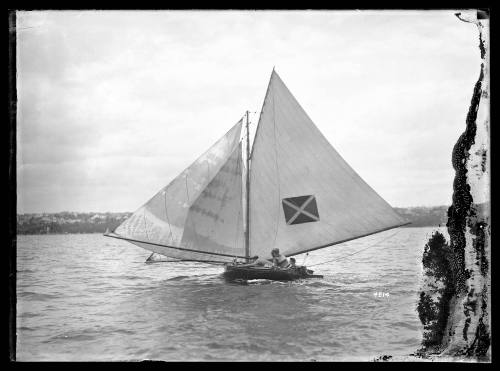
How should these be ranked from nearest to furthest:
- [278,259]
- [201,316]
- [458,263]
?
[458,263]
[201,316]
[278,259]

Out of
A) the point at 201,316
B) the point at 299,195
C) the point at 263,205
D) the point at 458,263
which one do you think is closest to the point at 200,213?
the point at 263,205

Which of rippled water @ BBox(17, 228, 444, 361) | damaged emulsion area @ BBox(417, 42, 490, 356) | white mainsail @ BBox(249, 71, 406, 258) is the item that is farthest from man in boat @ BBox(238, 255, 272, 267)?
damaged emulsion area @ BBox(417, 42, 490, 356)

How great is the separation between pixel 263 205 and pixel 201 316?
15.9ft

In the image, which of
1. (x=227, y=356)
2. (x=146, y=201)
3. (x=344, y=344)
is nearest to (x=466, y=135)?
(x=344, y=344)

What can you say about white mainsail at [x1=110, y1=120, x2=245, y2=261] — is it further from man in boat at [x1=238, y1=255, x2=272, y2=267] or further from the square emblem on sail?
the square emblem on sail

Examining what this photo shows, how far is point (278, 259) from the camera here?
13.7 m

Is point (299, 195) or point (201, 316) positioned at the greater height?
point (299, 195)

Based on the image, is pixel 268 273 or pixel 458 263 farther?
pixel 268 273

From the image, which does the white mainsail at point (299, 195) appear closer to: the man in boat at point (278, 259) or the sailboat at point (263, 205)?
the sailboat at point (263, 205)

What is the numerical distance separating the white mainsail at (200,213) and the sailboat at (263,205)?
3 centimetres

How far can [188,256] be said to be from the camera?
14695 mm

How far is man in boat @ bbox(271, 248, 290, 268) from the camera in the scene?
13664 millimetres

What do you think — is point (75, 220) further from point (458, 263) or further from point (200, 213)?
point (458, 263)

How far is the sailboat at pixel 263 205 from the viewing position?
1308cm
